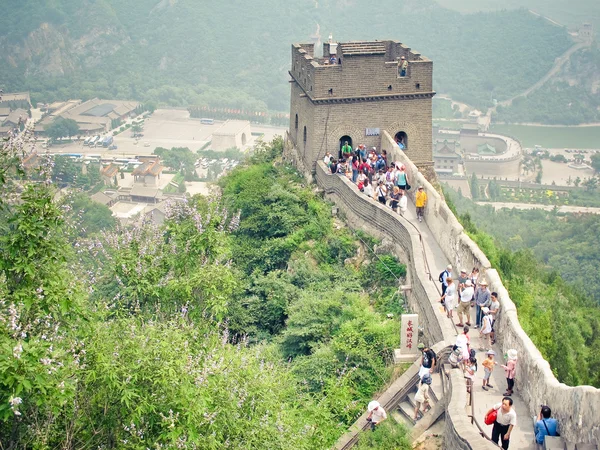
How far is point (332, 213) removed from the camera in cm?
2462

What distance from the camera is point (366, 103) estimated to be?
2578 cm

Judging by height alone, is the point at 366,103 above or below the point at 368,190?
above

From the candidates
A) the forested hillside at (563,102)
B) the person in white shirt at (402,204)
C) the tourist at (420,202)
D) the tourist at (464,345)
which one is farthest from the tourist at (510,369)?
the forested hillside at (563,102)

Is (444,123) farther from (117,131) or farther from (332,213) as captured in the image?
(332,213)

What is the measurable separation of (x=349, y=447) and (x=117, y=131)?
122 meters

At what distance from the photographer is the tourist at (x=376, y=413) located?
14.1 meters

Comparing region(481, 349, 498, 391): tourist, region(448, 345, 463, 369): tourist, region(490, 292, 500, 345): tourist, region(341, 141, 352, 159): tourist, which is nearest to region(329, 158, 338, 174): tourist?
region(341, 141, 352, 159): tourist

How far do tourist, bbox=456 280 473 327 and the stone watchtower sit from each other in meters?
11.2

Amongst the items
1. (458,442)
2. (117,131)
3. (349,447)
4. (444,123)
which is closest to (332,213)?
(349,447)

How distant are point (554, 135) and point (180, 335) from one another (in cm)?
14230

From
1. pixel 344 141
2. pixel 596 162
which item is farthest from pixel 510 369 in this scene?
pixel 596 162

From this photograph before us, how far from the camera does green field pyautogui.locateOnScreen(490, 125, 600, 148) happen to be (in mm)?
142250

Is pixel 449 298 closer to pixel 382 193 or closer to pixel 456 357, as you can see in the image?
pixel 456 357

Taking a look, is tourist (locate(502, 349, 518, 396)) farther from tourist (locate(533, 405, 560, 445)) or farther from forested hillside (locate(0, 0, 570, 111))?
forested hillside (locate(0, 0, 570, 111))
